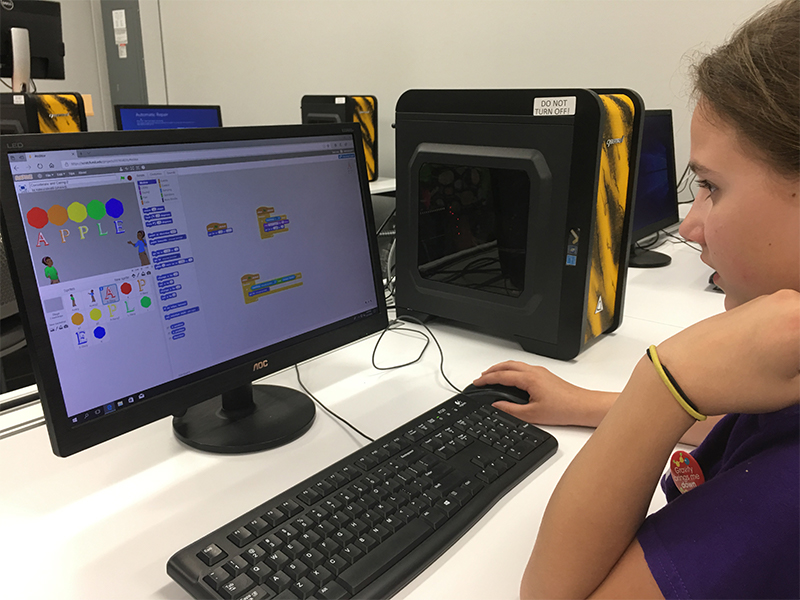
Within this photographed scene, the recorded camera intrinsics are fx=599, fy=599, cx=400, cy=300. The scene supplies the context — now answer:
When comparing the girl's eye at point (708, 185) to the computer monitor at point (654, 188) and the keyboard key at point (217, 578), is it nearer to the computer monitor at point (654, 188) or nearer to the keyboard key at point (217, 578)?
the keyboard key at point (217, 578)

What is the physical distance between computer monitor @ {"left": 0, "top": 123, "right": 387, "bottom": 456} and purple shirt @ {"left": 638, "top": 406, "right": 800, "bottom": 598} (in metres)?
0.47

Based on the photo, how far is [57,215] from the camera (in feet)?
1.98

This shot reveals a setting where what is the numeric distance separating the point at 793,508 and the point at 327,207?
0.64 metres

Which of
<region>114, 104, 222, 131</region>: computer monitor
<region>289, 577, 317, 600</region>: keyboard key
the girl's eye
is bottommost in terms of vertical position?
<region>289, 577, 317, 600</region>: keyboard key

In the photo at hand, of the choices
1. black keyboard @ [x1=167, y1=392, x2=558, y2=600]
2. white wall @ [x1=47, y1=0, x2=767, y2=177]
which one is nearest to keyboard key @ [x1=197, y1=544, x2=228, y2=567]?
black keyboard @ [x1=167, y1=392, x2=558, y2=600]

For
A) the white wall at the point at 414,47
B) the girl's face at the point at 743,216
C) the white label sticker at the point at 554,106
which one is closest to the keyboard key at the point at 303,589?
the girl's face at the point at 743,216

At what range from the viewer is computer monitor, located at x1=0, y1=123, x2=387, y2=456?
1.97 ft

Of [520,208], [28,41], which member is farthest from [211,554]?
[28,41]

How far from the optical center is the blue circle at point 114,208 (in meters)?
0.64

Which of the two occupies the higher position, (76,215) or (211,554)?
(76,215)

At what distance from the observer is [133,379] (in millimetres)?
664

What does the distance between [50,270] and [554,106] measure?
761 mm

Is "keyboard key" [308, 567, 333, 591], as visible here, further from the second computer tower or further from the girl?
Result: the second computer tower

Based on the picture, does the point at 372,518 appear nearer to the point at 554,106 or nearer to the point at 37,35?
the point at 554,106
